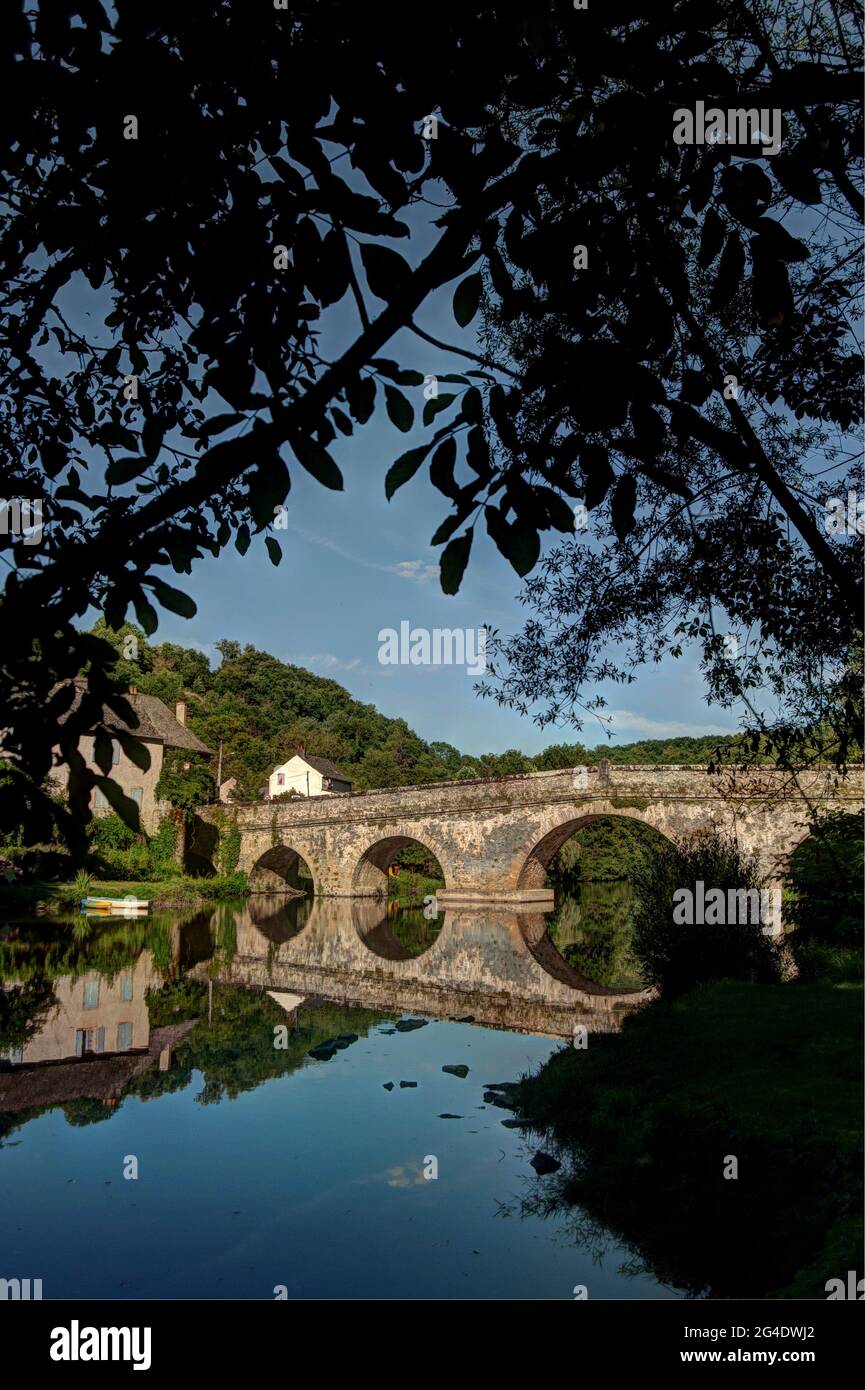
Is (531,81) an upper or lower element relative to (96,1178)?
upper

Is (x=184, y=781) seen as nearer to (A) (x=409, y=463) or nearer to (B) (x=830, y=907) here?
(B) (x=830, y=907)

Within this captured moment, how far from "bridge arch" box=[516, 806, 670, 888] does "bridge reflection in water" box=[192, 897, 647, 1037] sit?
2.58 m

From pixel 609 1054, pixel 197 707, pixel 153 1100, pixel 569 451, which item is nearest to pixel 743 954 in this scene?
pixel 609 1054

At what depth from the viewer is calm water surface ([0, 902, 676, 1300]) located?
6238 millimetres

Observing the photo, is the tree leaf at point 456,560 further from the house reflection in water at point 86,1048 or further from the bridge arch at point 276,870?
the bridge arch at point 276,870

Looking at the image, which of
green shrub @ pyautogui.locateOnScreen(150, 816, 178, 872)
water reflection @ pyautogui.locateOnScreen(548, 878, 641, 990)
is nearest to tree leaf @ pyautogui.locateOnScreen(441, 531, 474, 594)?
water reflection @ pyautogui.locateOnScreen(548, 878, 641, 990)

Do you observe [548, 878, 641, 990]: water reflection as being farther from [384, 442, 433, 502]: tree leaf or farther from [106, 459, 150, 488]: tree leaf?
[106, 459, 150, 488]: tree leaf

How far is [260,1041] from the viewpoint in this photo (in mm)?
13461

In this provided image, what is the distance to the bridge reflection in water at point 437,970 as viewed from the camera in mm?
15586

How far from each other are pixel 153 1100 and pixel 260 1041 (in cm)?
314

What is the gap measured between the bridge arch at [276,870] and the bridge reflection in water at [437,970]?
8655mm

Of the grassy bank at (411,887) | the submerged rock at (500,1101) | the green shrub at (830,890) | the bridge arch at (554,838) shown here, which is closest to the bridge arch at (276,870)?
the grassy bank at (411,887)

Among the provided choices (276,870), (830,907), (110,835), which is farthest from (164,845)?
(830,907)
